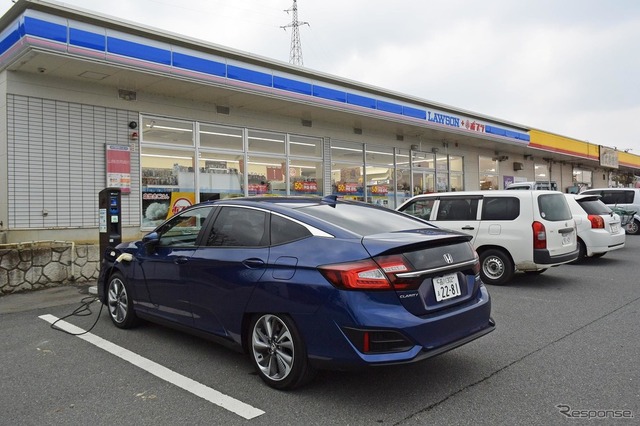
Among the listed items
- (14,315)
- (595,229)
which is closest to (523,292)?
(595,229)

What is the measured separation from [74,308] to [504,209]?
23.4 feet

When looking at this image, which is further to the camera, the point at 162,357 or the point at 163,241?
the point at 163,241

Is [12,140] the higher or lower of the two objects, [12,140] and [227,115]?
the lower

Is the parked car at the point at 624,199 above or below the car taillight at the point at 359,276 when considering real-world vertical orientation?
above

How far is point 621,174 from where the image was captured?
1599 inches

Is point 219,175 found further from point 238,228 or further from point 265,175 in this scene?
point 238,228

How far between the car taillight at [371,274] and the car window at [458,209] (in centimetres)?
563

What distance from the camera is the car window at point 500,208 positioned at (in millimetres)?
8031

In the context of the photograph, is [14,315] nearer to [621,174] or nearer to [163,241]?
[163,241]

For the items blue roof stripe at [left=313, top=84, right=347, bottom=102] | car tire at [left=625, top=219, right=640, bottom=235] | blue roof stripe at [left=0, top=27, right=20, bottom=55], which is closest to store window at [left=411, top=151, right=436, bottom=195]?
blue roof stripe at [left=313, top=84, right=347, bottom=102]

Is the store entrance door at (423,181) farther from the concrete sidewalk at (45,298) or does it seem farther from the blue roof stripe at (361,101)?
the concrete sidewalk at (45,298)

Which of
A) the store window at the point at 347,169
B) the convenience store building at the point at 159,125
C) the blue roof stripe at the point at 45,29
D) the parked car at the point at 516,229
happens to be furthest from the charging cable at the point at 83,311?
the store window at the point at 347,169

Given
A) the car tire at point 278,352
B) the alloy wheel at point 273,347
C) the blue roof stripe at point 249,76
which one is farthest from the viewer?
the blue roof stripe at point 249,76

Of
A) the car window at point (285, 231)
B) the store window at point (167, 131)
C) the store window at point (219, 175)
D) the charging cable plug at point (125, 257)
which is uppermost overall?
the store window at point (167, 131)
